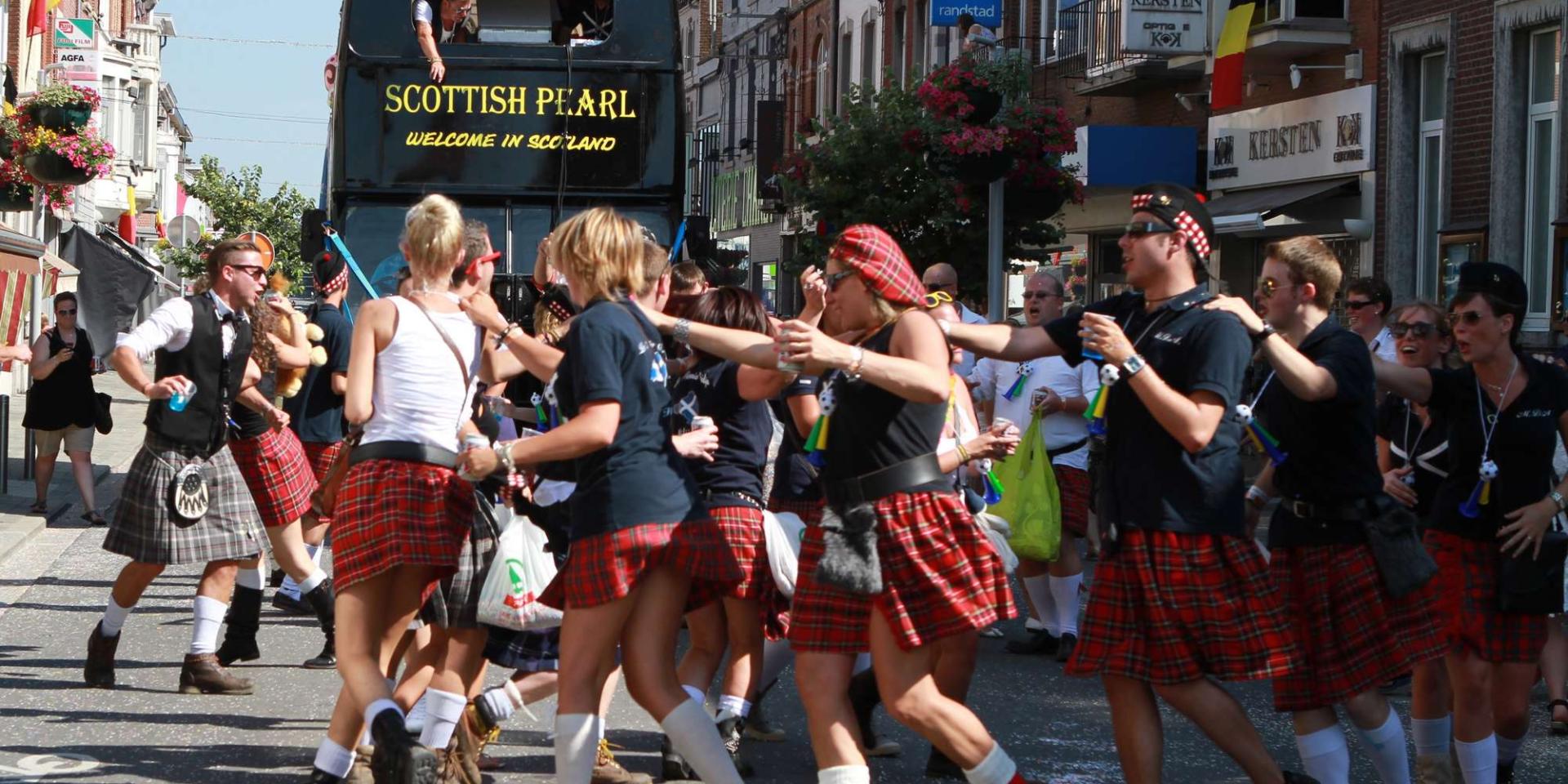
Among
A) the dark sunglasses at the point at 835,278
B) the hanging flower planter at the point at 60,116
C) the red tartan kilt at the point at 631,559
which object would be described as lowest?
the red tartan kilt at the point at 631,559

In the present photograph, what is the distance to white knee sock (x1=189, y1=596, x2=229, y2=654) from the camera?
7.74 metres

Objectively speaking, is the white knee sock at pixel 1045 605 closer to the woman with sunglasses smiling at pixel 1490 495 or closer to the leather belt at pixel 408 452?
the woman with sunglasses smiling at pixel 1490 495

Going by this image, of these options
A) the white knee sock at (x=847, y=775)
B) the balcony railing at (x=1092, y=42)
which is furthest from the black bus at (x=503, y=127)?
the balcony railing at (x=1092, y=42)

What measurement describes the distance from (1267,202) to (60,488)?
41.4ft

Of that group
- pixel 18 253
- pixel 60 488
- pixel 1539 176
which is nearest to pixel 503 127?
pixel 18 253

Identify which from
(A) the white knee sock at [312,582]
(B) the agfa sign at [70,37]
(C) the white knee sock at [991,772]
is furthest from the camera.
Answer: (B) the agfa sign at [70,37]

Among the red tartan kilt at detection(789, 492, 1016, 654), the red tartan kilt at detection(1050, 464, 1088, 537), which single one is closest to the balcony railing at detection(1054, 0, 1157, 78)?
the red tartan kilt at detection(1050, 464, 1088, 537)

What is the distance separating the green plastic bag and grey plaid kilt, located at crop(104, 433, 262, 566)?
3354mm

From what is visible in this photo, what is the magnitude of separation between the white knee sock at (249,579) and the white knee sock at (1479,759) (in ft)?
16.2

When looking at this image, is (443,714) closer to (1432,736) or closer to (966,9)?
(1432,736)

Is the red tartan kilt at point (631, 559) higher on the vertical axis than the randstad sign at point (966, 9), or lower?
lower

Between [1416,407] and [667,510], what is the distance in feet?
9.99

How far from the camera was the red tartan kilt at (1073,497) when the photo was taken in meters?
9.37

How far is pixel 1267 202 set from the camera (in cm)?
2108
